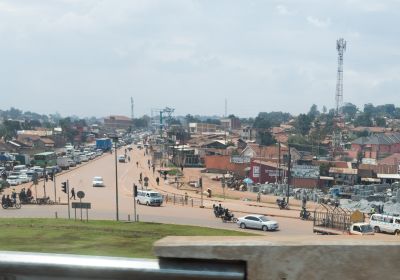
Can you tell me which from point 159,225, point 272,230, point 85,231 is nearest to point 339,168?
point 272,230

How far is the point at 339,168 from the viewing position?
1506 inches

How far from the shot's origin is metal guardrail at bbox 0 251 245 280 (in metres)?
1.24

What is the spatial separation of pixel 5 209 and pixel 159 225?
8.13 meters

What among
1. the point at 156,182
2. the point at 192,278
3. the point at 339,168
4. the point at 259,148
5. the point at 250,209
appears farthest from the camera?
the point at 259,148

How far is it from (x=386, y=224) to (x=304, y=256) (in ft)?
54.8

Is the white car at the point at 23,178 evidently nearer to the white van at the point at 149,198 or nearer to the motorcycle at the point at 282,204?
the white van at the point at 149,198

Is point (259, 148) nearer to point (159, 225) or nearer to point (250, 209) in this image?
point (250, 209)

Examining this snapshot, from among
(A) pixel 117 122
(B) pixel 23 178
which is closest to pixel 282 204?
(B) pixel 23 178

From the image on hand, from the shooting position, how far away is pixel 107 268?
48.7 inches

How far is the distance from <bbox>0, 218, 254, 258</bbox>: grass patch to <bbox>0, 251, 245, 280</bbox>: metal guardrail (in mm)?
7797

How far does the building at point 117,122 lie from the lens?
131375mm

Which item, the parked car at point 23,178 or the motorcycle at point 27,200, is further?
the parked car at point 23,178

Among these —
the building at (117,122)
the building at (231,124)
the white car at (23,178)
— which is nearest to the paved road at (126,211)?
the white car at (23,178)

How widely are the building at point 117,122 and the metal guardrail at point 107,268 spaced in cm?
12878
